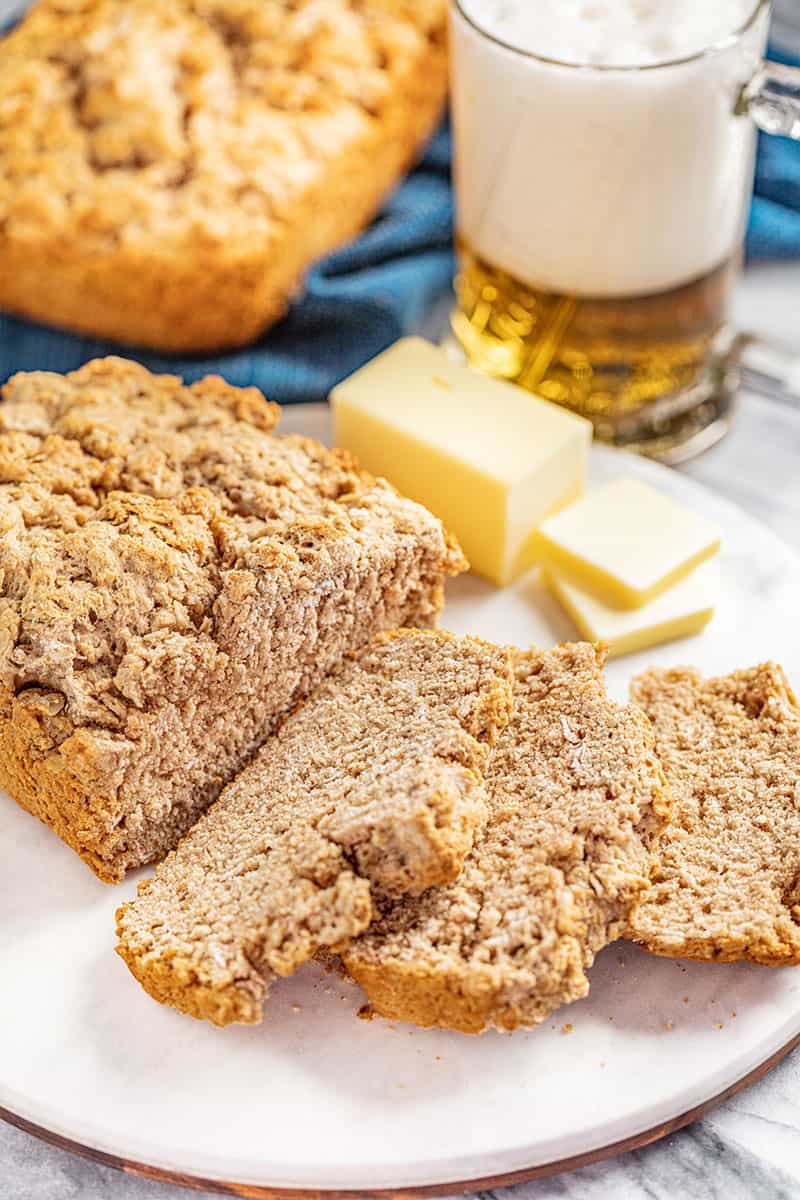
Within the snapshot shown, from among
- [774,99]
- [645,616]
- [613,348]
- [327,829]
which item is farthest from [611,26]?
[327,829]

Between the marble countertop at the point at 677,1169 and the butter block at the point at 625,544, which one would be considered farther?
the butter block at the point at 625,544

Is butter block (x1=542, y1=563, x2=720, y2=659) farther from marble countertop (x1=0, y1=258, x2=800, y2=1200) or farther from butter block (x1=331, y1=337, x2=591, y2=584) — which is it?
marble countertop (x1=0, y1=258, x2=800, y2=1200)

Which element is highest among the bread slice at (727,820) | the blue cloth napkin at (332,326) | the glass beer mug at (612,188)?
the glass beer mug at (612,188)

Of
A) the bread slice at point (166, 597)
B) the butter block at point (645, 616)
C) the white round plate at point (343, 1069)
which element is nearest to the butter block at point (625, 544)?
the butter block at point (645, 616)

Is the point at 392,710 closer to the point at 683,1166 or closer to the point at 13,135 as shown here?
the point at 683,1166

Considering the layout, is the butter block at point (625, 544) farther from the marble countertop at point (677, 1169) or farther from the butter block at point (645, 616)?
the marble countertop at point (677, 1169)

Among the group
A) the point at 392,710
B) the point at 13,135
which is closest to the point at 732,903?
the point at 392,710

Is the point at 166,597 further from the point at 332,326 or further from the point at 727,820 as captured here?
the point at 332,326

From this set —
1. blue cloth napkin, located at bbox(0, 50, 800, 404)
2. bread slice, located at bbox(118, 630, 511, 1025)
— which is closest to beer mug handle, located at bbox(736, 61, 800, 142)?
blue cloth napkin, located at bbox(0, 50, 800, 404)
